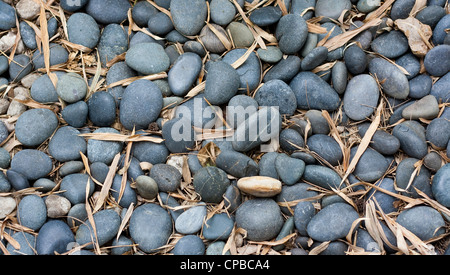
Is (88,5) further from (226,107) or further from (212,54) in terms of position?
(226,107)

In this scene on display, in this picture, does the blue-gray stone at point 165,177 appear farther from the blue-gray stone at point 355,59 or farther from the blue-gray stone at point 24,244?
the blue-gray stone at point 355,59

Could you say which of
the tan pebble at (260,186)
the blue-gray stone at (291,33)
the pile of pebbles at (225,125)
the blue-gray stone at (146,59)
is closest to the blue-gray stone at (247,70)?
the pile of pebbles at (225,125)

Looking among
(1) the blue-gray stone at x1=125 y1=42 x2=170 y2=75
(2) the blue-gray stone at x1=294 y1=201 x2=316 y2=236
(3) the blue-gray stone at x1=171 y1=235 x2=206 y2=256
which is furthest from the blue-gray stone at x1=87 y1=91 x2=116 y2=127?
(2) the blue-gray stone at x1=294 y1=201 x2=316 y2=236

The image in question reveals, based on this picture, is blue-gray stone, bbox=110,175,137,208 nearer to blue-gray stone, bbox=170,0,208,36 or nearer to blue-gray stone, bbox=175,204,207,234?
blue-gray stone, bbox=175,204,207,234

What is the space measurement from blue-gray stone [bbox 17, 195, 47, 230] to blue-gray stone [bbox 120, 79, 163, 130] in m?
0.63

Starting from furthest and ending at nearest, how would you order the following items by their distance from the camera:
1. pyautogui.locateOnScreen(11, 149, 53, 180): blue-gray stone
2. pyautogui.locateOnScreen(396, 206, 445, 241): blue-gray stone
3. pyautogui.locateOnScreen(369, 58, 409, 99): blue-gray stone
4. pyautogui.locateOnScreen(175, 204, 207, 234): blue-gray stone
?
1. pyautogui.locateOnScreen(369, 58, 409, 99): blue-gray stone
2. pyautogui.locateOnScreen(11, 149, 53, 180): blue-gray stone
3. pyautogui.locateOnScreen(175, 204, 207, 234): blue-gray stone
4. pyautogui.locateOnScreen(396, 206, 445, 241): blue-gray stone

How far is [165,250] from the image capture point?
2207 millimetres

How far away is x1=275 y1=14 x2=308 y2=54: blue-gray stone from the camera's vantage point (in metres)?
2.51

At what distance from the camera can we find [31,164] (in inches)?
92.0

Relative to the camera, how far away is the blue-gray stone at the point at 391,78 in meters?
2.45

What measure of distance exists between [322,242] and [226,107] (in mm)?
927

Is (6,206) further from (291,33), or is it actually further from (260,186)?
(291,33)

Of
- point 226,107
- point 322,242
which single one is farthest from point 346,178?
point 226,107

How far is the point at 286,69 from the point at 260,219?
35.9 inches
